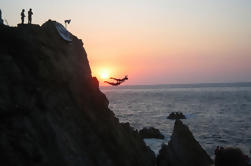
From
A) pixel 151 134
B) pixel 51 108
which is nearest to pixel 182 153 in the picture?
pixel 51 108

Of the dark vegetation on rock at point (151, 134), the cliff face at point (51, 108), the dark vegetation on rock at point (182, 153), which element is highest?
the cliff face at point (51, 108)

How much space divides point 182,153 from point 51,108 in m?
17.5

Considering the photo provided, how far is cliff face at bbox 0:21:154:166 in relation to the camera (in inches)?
601

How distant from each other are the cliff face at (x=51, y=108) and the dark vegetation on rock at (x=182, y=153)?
24.8 ft

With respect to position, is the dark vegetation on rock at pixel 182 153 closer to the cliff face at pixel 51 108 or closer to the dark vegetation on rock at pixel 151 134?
the cliff face at pixel 51 108

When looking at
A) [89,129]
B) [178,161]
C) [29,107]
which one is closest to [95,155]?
[89,129]

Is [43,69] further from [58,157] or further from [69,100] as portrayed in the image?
[58,157]

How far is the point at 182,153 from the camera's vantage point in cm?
3136

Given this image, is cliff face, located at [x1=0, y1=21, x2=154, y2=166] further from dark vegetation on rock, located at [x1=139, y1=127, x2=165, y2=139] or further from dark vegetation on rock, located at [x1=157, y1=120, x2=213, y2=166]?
dark vegetation on rock, located at [x1=139, y1=127, x2=165, y2=139]

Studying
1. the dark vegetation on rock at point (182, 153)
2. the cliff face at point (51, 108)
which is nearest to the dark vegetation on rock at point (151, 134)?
the dark vegetation on rock at point (182, 153)

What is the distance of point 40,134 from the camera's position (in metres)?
16.0

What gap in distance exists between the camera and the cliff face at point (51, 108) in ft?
50.1

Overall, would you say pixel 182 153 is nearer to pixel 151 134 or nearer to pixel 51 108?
pixel 51 108

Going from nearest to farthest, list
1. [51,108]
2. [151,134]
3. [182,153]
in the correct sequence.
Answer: [51,108], [182,153], [151,134]
